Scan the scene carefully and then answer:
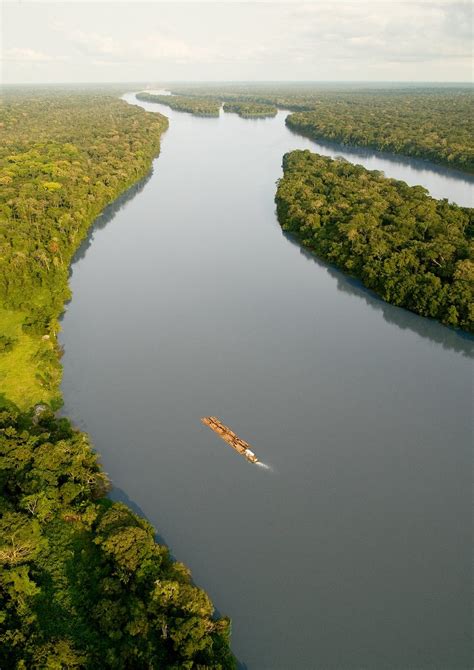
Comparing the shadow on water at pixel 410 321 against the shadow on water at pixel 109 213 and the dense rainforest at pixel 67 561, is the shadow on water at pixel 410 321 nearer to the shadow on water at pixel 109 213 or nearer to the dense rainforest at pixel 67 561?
the dense rainforest at pixel 67 561

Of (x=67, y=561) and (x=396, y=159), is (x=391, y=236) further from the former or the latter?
(x=396, y=159)

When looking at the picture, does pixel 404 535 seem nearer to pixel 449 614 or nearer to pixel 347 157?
pixel 449 614

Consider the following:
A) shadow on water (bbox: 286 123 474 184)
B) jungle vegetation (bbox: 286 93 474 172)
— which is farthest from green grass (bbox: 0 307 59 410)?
jungle vegetation (bbox: 286 93 474 172)

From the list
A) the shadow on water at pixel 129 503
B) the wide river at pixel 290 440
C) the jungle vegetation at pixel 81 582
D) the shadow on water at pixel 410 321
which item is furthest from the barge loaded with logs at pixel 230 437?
the shadow on water at pixel 410 321

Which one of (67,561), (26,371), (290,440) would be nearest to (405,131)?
(290,440)

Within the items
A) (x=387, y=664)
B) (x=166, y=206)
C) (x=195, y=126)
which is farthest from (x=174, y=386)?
(x=195, y=126)

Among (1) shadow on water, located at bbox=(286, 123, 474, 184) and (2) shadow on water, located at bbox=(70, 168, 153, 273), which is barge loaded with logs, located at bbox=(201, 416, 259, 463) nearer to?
(2) shadow on water, located at bbox=(70, 168, 153, 273)
